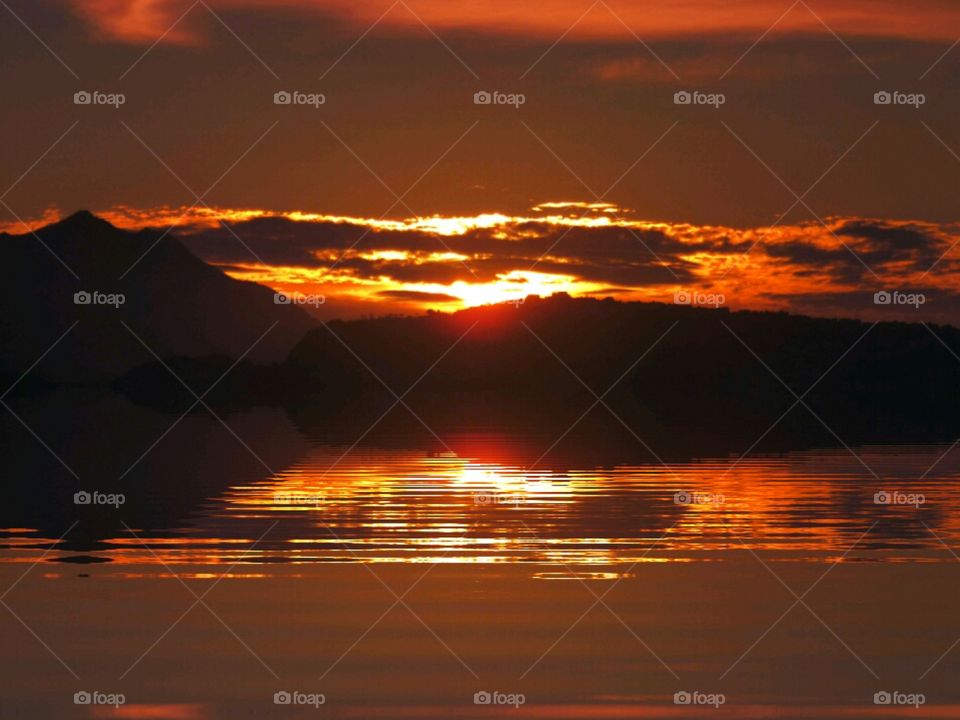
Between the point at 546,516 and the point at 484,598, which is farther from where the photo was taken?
the point at 546,516

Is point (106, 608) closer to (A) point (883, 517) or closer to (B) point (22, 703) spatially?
(B) point (22, 703)

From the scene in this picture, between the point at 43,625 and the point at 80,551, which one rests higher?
the point at 80,551

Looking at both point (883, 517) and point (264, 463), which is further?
point (264, 463)

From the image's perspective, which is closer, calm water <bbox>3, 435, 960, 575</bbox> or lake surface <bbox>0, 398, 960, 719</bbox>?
lake surface <bbox>0, 398, 960, 719</bbox>

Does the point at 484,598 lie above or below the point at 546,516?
below

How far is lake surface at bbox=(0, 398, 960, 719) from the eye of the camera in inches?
619

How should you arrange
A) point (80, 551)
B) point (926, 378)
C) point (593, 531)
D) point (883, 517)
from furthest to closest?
point (926, 378), point (883, 517), point (593, 531), point (80, 551)

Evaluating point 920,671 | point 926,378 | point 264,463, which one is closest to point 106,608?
point 920,671

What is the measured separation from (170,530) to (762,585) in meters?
10.9

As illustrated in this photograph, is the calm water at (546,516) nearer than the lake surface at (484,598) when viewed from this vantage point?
No

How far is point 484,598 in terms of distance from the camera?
20125mm

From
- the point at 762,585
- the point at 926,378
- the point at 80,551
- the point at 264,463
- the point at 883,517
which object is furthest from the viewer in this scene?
the point at 926,378

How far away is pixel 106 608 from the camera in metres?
19.6

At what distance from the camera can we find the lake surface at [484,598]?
15719 mm
